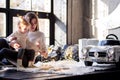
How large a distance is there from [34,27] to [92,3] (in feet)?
5.87

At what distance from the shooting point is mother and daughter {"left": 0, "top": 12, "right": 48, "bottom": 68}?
52.3 inches

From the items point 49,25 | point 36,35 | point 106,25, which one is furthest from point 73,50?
point 36,35

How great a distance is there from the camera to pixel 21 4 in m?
3.15

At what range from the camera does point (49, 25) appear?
11.0 feet

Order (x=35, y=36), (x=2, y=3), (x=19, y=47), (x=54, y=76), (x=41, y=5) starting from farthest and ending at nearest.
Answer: (x=41, y=5)
(x=2, y=3)
(x=35, y=36)
(x=19, y=47)
(x=54, y=76)

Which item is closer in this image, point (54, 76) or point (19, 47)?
point (54, 76)

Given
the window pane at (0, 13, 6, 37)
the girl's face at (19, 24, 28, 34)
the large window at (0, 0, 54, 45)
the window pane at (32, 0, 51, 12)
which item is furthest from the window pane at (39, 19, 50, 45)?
the girl's face at (19, 24, 28, 34)

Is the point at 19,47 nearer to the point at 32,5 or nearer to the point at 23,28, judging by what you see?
the point at 23,28

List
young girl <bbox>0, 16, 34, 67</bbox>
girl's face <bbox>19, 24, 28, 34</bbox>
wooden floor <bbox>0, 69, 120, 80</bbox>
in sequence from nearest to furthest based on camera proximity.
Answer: wooden floor <bbox>0, 69, 120, 80</bbox> < young girl <bbox>0, 16, 34, 67</bbox> < girl's face <bbox>19, 24, 28, 34</bbox>

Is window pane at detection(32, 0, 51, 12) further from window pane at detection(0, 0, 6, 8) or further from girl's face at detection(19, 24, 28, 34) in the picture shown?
girl's face at detection(19, 24, 28, 34)

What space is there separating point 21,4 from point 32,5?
0.48 ft

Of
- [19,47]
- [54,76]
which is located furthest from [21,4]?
[54,76]

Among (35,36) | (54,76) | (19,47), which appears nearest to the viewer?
(54,76)

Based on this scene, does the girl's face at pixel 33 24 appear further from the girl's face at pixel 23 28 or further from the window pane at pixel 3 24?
the window pane at pixel 3 24
